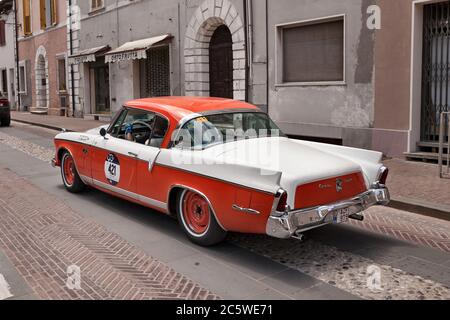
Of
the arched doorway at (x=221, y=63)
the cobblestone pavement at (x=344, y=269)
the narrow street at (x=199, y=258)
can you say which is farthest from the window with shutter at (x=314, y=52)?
the cobblestone pavement at (x=344, y=269)

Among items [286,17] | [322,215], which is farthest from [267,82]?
[322,215]

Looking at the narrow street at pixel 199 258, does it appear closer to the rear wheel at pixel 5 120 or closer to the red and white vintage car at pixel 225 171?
the red and white vintage car at pixel 225 171

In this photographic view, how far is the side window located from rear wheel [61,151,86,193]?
7.06 ft

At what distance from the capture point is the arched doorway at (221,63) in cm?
1566

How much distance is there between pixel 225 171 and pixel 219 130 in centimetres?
89

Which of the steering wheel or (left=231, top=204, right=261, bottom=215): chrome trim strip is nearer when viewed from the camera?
(left=231, top=204, right=261, bottom=215): chrome trim strip

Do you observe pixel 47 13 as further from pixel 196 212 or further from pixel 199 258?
pixel 199 258

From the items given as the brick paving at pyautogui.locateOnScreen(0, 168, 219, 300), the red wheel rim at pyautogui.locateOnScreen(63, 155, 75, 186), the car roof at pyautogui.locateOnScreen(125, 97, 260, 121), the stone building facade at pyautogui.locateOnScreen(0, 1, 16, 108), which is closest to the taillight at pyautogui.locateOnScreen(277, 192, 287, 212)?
the brick paving at pyautogui.locateOnScreen(0, 168, 219, 300)

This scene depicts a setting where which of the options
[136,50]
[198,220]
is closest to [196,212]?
[198,220]

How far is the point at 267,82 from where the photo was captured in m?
13.7

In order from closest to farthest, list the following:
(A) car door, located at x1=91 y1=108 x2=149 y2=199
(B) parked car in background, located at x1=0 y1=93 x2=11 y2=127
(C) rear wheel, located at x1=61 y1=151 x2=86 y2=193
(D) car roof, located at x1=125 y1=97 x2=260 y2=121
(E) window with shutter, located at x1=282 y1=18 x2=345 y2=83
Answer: (D) car roof, located at x1=125 y1=97 x2=260 y2=121, (A) car door, located at x1=91 y1=108 x2=149 y2=199, (C) rear wheel, located at x1=61 y1=151 x2=86 y2=193, (E) window with shutter, located at x1=282 y1=18 x2=345 y2=83, (B) parked car in background, located at x1=0 y1=93 x2=11 y2=127

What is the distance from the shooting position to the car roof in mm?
5777

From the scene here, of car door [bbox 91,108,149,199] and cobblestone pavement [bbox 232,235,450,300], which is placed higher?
car door [bbox 91,108,149,199]

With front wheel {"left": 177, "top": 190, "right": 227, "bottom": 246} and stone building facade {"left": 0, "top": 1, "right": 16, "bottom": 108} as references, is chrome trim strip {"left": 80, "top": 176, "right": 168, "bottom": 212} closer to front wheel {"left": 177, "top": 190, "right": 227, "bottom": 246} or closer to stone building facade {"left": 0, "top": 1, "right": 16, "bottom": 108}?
front wheel {"left": 177, "top": 190, "right": 227, "bottom": 246}
